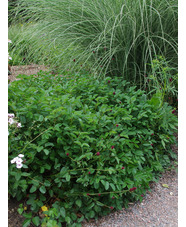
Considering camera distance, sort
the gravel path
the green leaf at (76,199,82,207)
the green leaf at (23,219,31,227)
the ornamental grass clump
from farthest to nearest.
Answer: the ornamental grass clump → the gravel path → the green leaf at (76,199,82,207) → the green leaf at (23,219,31,227)

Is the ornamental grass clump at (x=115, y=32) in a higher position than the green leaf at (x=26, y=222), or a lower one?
higher

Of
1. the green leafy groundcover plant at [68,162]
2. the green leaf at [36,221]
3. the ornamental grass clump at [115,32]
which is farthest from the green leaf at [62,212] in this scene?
the ornamental grass clump at [115,32]

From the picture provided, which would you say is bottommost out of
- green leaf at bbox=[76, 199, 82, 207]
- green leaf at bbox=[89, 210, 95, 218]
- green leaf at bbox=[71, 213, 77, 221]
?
green leaf at bbox=[89, 210, 95, 218]

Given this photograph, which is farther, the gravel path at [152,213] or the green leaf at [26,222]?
the gravel path at [152,213]

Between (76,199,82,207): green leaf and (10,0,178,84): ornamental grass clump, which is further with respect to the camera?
(10,0,178,84): ornamental grass clump

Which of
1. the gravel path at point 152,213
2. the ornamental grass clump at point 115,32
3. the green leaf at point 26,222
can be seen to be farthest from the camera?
the ornamental grass clump at point 115,32

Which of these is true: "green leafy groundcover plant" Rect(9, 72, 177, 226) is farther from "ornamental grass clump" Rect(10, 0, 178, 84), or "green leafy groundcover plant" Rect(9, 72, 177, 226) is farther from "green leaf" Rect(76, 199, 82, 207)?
"ornamental grass clump" Rect(10, 0, 178, 84)

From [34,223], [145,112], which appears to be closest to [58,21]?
[145,112]

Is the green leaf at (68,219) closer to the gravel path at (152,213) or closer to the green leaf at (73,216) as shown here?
the green leaf at (73,216)

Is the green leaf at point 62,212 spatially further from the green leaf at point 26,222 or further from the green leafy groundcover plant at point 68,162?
the green leaf at point 26,222

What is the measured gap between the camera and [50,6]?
2596mm

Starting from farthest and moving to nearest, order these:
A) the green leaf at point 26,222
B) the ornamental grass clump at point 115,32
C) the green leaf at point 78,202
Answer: the ornamental grass clump at point 115,32
the green leaf at point 78,202
the green leaf at point 26,222

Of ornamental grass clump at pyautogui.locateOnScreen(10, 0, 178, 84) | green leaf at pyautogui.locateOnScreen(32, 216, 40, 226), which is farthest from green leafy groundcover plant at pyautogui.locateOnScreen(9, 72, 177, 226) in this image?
ornamental grass clump at pyautogui.locateOnScreen(10, 0, 178, 84)

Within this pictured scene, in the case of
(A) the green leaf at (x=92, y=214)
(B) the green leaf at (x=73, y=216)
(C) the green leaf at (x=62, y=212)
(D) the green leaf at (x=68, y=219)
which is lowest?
(A) the green leaf at (x=92, y=214)
